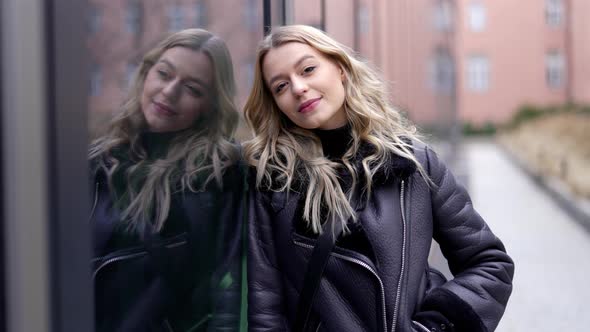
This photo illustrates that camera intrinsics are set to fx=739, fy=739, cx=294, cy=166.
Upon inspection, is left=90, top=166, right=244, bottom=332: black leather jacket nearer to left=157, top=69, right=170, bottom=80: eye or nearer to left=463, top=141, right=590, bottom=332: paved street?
left=157, top=69, right=170, bottom=80: eye

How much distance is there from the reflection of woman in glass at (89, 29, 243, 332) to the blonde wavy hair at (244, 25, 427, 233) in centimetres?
14

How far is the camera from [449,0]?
16.6 m

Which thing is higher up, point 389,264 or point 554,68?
point 554,68

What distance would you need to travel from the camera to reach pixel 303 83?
1955 millimetres

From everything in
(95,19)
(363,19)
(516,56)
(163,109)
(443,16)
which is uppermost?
(516,56)

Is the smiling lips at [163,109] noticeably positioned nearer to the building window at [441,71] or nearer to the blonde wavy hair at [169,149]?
the blonde wavy hair at [169,149]

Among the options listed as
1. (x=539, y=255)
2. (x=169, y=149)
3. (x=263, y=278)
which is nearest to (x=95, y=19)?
(x=169, y=149)

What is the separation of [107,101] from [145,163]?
0.93 feet

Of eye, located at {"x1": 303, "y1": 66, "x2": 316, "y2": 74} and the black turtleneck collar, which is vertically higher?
eye, located at {"x1": 303, "y1": 66, "x2": 316, "y2": 74}

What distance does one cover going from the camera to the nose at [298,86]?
194 cm

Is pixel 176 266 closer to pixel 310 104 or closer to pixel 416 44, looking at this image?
pixel 310 104

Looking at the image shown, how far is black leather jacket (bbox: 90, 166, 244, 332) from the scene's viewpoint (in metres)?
1.36

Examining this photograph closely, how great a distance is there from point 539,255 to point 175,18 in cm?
715

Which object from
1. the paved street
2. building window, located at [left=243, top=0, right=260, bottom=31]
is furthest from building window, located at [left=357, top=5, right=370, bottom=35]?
building window, located at [left=243, top=0, right=260, bottom=31]
